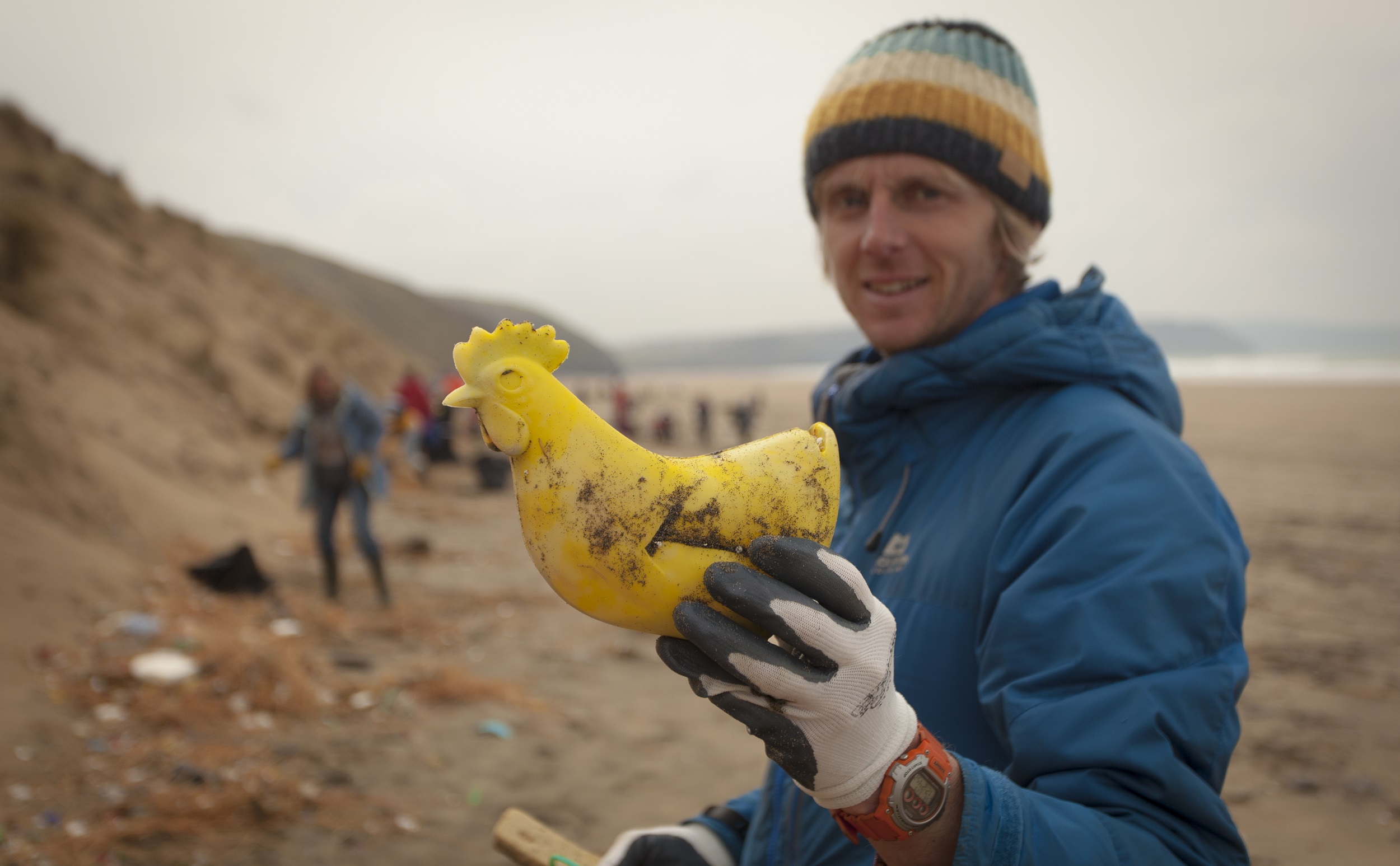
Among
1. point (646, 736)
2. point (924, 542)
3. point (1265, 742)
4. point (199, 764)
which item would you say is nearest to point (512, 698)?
point (646, 736)

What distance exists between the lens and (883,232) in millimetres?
1785

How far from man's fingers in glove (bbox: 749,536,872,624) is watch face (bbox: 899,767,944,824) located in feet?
0.89

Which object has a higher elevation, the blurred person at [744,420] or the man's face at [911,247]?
the man's face at [911,247]

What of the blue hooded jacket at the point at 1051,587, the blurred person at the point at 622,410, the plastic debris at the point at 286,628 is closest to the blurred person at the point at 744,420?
the blurred person at the point at 622,410

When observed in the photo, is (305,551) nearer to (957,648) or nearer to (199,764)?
(199,764)

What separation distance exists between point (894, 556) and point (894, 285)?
27.3 inches

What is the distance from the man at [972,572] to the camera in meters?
1.19

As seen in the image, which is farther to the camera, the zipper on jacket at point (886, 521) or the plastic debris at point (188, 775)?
the plastic debris at point (188, 775)

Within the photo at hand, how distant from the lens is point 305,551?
928cm

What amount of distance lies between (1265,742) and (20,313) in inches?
574

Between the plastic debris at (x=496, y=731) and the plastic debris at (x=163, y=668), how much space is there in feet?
6.83

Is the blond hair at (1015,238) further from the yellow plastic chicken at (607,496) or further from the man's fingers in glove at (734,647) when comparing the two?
the man's fingers in glove at (734,647)

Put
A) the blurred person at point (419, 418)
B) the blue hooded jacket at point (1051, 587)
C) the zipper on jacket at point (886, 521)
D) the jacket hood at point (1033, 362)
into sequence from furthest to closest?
the blurred person at point (419, 418) < the zipper on jacket at point (886, 521) < the jacket hood at point (1033, 362) < the blue hooded jacket at point (1051, 587)

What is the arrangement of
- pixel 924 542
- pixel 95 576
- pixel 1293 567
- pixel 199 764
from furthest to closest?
pixel 1293 567 < pixel 95 576 < pixel 199 764 < pixel 924 542
